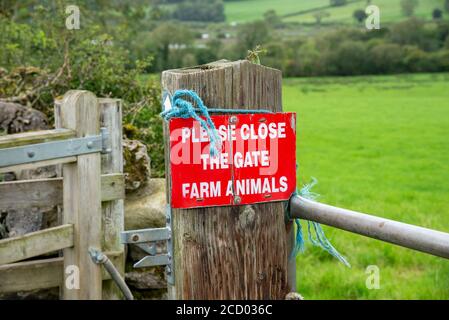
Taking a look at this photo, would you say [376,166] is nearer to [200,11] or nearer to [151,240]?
[151,240]

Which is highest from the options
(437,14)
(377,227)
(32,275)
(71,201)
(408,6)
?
(408,6)

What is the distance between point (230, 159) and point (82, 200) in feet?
6.89

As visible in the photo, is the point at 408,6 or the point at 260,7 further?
the point at 260,7

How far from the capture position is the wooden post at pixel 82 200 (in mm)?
4910

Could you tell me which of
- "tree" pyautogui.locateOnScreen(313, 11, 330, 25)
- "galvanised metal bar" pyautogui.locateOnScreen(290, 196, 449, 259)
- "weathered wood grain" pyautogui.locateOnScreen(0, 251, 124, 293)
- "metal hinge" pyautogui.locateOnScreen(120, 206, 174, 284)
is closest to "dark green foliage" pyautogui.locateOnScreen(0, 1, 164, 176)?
"weathered wood grain" pyautogui.locateOnScreen(0, 251, 124, 293)

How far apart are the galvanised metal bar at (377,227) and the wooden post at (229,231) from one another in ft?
0.30

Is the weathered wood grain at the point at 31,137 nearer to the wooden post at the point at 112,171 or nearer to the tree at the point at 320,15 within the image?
the wooden post at the point at 112,171

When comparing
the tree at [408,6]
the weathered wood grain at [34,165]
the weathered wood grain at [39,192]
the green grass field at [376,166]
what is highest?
the tree at [408,6]

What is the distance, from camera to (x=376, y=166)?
17469 millimetres

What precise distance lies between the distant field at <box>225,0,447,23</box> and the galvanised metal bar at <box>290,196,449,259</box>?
106 ft

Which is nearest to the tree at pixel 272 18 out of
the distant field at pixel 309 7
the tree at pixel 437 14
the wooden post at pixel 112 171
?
the distant field at pixel 309 7

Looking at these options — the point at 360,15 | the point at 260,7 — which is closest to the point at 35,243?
the point at 360,15

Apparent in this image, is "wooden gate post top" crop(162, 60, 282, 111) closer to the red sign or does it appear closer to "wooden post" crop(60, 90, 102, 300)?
the red sign
